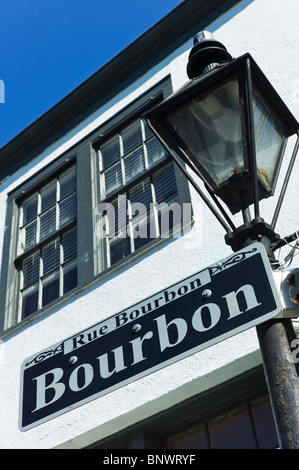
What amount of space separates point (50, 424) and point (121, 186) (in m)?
2.56

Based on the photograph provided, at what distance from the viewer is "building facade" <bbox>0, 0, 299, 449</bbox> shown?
13.6 ft

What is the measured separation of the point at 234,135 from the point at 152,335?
2.85ft

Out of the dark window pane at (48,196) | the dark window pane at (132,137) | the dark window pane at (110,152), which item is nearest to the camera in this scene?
the dark window pane at (132,137)

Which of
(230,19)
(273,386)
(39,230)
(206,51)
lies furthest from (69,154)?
(273,386)

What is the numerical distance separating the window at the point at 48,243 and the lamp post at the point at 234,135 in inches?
147

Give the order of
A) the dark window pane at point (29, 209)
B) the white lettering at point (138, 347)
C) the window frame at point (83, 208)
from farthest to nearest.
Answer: the dark window pane at point (29, 209) → the window frame at point (83, 208) → the white lettering at point (138, 347)

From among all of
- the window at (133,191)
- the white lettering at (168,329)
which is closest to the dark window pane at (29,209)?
the window at (133,191)

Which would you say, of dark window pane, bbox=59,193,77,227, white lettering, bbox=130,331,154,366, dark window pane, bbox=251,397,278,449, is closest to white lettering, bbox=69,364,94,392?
white lettering, bbox=130,331,154,366

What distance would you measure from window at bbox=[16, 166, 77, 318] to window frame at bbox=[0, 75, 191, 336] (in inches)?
3.4

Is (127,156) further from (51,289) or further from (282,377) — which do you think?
(282,377)

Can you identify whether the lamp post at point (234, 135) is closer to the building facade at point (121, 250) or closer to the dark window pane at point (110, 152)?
the building facade at point (121, 250)

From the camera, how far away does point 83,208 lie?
261 inches

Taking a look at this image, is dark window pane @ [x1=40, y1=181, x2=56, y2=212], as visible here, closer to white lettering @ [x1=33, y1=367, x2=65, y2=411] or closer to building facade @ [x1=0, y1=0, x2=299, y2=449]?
building facade @ [x1=0, y1=0, x2=299, y2=449]

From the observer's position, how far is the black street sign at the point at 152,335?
232 cm
